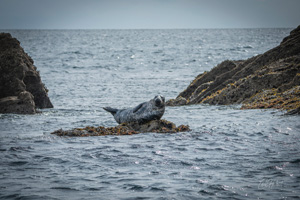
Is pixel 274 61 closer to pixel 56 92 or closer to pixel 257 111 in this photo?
pixel 257 111

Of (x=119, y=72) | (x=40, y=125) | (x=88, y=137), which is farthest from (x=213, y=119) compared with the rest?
Result: (x=119, y=72)

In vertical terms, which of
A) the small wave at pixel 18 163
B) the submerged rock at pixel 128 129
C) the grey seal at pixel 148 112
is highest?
the grey seal at pixel 148 112

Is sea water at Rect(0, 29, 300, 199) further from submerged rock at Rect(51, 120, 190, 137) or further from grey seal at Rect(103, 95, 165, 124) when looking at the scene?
grey seal at Rect(103, 95, 165, 124)

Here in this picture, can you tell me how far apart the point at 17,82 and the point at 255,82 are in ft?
33.7

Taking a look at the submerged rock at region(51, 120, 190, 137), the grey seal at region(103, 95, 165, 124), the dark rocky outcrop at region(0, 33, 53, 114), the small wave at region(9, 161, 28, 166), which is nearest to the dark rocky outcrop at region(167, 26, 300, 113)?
the submerged rock at region(51, 120, 190, 137)

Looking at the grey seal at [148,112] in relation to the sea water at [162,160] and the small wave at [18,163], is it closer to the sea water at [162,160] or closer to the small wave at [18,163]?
the sea water at [162,160]

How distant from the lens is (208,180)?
24.7 feet

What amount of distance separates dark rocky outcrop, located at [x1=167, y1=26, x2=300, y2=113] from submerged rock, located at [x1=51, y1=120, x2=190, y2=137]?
4151 mm

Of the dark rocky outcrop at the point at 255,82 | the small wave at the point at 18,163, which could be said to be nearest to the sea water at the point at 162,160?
the small wave at the point at 18,163

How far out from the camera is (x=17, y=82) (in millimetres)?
17438

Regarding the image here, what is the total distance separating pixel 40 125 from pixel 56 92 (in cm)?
1307

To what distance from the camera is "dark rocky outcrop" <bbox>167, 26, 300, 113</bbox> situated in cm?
1570

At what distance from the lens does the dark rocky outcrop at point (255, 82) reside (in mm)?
15703

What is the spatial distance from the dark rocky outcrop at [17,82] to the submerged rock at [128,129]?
5526 mm
